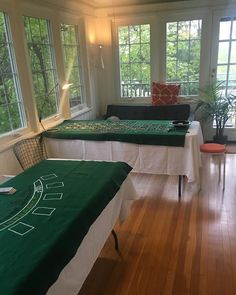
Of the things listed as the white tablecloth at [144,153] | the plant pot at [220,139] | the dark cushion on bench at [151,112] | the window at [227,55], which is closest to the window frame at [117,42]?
the dark cushion on bench at [151,112]

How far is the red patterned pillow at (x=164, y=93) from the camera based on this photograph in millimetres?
4645

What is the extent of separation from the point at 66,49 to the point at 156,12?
5.66ft

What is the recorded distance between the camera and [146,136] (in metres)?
2.91

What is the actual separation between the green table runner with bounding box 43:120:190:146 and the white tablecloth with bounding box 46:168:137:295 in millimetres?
973

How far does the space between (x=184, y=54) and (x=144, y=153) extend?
8.22ft

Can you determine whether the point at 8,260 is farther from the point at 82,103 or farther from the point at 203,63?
the point at 203,63

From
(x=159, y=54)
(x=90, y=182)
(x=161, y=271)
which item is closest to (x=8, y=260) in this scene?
(x=90, y=182)

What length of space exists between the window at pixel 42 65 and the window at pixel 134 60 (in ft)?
5.58

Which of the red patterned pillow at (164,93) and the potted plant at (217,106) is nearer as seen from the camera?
the potted plant at (217,106)

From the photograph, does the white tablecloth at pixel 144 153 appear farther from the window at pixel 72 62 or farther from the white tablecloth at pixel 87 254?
the window at pixel 72 62

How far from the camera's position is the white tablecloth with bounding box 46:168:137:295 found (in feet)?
3.97

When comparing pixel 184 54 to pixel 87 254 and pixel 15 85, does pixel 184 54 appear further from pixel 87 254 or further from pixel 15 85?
pixel 87 254

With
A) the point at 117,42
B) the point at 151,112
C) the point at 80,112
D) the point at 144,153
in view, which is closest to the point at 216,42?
the point at 151,112

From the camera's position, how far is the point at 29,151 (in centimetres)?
306
